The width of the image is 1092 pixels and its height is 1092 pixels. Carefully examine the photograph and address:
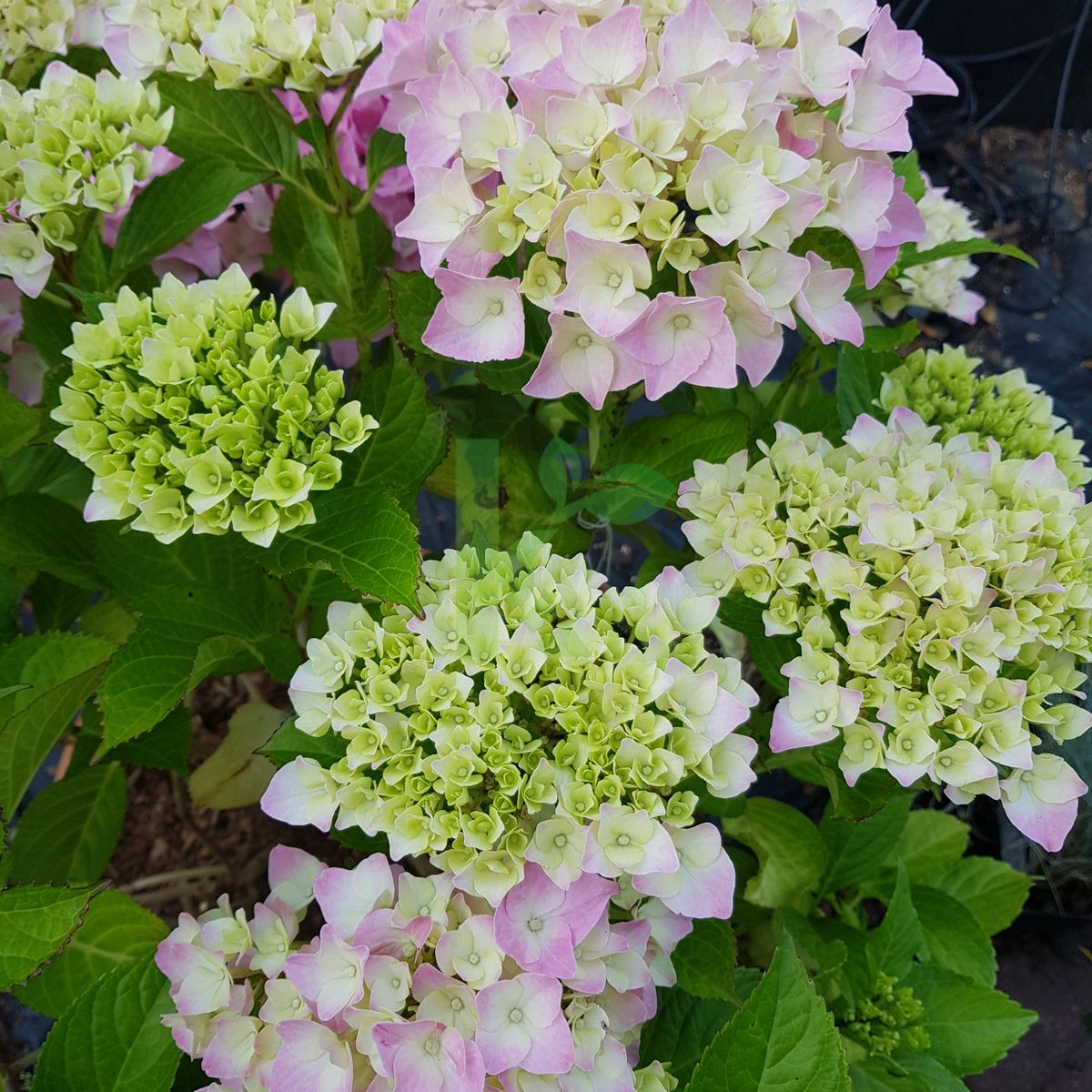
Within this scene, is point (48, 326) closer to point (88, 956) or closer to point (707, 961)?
point (88, 956)

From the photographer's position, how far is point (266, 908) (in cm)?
53

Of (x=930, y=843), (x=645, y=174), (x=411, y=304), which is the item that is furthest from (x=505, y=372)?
(x=930, y=843)

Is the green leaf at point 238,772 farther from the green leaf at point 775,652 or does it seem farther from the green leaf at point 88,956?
the green leaf at point 775,652

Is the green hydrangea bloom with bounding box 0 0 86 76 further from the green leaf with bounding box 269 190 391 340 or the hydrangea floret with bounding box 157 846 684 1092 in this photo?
the hydrangea floret with bounding box 157 846 684 1092

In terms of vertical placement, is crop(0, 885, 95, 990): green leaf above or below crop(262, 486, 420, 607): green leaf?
below

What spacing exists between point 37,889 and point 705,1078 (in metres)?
0.35

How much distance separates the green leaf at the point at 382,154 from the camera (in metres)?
0.67

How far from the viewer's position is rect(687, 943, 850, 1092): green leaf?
453 millimetres

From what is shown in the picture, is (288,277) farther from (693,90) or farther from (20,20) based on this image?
(693,90)

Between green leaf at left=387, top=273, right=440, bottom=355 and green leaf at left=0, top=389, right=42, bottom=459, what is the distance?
9.1 inches

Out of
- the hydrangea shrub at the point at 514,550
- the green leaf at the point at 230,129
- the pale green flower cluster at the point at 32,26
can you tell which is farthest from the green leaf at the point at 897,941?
the pale green flower cluster at the point at 32,26

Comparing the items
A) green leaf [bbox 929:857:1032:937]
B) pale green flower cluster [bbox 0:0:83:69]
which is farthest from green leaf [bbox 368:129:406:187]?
green leaf [bbox 929:857:1032:937]

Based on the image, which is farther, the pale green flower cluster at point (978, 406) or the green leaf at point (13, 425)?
the pale green flower cluster at point (978, 406)

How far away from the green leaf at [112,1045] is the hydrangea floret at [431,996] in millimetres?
30
